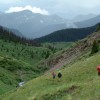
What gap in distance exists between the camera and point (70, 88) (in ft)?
122

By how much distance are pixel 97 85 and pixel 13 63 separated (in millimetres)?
116503

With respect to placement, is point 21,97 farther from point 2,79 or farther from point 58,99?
point 2,79

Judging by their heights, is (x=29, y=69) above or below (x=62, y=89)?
below

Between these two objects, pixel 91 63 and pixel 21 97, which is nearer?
pixel 21 97

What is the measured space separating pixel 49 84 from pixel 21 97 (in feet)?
14.5

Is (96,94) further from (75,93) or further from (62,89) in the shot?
(62,89)

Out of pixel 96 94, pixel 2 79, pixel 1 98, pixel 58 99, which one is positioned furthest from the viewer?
pixel 2 79

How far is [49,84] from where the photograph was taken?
4653 centimetres

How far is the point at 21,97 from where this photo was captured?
4450cm

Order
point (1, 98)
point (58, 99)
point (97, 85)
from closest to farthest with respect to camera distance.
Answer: point (97, 85)
point (58, 99)
point (1, 98)

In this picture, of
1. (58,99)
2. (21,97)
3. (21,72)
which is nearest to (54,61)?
(21,72)

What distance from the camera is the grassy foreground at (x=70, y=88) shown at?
32.0 meters

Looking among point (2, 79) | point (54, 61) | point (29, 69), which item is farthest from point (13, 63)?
point (2, 79)

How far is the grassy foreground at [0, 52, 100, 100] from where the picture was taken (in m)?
32.0
